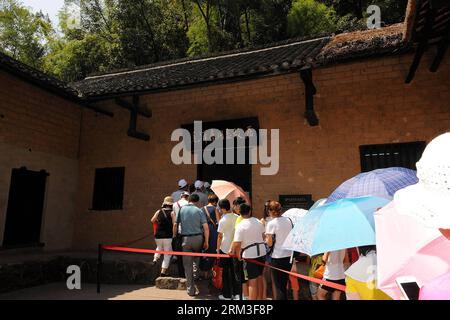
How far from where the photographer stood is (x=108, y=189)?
992 centimetres

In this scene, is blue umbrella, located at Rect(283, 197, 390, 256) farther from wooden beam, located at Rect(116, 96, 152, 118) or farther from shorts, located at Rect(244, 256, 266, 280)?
wooden beam, located at Rect(116, 96, 152, 118)

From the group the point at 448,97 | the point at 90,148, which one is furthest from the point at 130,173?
the point at 448,97

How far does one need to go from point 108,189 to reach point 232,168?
395 centimetres

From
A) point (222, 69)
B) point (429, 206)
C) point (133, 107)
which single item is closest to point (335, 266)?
point (429, 206)

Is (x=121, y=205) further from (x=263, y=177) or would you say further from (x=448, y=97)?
(x=448, y=97)

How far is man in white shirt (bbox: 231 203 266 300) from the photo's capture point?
4656 millimetres

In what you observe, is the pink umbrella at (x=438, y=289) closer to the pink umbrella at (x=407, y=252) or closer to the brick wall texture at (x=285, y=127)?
the pink umbrella at (x=407, y=252)

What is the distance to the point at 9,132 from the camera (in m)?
8.47

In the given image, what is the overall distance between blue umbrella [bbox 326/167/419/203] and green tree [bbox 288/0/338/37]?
48.4 ft

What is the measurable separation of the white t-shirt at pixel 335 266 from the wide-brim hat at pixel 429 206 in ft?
8.33

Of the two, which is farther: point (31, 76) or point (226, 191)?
point (31, 76)

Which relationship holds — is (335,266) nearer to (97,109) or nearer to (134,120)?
(134,120)

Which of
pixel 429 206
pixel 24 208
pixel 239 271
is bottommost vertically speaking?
pixel 239 271

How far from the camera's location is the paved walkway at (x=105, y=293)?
234 inches
